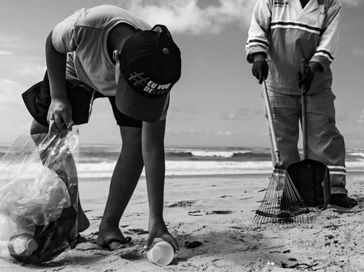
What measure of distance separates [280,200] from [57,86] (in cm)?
191

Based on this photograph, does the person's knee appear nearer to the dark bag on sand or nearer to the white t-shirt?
the white t-shirt

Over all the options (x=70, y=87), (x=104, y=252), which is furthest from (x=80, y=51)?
(x=104, y=252)

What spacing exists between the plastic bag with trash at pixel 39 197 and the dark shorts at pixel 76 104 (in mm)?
132

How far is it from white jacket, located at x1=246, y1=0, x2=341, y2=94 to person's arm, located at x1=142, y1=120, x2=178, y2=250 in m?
1.65

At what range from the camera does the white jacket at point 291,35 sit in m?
3.77

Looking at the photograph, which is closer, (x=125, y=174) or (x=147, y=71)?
(x=147, y=71)

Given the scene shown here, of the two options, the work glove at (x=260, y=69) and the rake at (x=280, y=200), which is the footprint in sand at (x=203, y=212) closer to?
the rake at (x=280, y=200)

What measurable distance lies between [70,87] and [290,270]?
4.76 feet

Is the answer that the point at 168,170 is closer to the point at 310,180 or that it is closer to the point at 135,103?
the point at 310,180

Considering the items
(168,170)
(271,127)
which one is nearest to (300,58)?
(271,127)

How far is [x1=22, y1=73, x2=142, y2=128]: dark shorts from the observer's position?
259 cm

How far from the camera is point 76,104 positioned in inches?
102

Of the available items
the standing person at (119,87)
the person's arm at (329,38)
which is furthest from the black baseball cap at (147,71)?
the person's arm at (329,38)

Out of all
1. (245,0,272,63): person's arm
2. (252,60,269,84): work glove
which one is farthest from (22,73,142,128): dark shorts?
(245,0,272,63): person's arm
